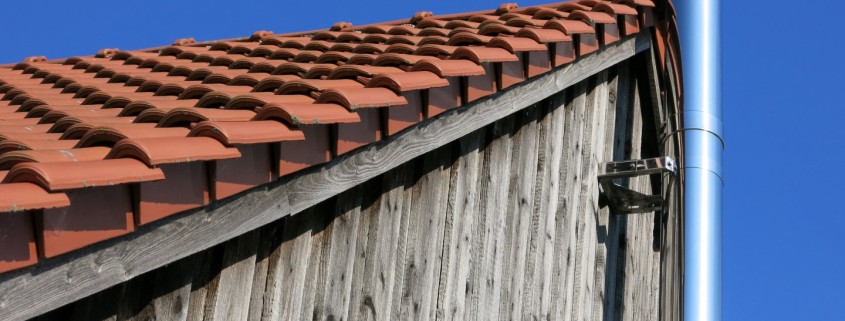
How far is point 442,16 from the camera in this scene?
613 cm

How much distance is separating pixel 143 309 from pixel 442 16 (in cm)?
318

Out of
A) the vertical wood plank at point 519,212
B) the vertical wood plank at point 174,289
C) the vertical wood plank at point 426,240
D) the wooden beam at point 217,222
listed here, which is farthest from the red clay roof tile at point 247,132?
the vertical wood plank at point 519,212

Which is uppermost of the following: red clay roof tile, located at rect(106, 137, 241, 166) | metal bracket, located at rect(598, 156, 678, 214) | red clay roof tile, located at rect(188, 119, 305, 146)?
metal bracket, located at rect(598, 156, 678, 214)

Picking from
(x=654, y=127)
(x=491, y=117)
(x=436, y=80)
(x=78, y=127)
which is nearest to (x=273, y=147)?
(x=78, y=127)

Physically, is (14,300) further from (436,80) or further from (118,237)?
(436,80)

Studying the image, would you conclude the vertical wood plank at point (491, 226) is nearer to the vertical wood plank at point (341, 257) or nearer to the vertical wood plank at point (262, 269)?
the vertical wood plank at point (341, 257)

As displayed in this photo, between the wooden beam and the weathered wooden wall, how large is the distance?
0.23 meters

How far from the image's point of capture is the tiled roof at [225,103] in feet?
8.60

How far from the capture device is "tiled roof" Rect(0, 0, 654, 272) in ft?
8.60

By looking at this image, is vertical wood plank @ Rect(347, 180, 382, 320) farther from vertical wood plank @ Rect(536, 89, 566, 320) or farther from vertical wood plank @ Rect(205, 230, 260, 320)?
vertical wood plank @ Rect(536, 89, 566, 320)

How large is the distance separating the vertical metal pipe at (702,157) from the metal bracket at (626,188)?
14 centimetres

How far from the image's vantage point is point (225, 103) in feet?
11.8

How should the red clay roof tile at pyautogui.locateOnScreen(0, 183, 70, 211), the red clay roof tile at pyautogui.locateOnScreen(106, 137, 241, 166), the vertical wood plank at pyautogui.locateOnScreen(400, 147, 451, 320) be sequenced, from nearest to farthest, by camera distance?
the red clay roof tile at pyautogui.locateOnScreen(0, 183, 70, 211) < the red clay roof tile at pyautogui.locateOnScreen(106, 137, 241, 166) < the vertical wood plank at pyautogui.locateOnScreen(400, 147, 451, 320)

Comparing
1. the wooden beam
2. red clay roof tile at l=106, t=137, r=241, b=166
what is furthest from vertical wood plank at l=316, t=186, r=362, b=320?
red clay roof tile at l=106, t=137, r=241, b=166
